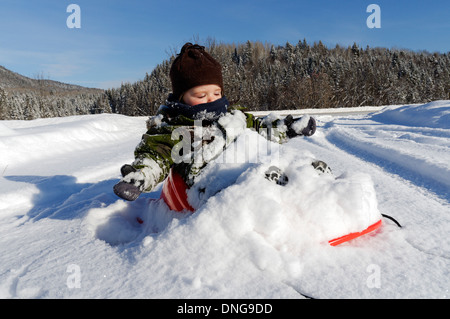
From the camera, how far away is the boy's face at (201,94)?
2213mm

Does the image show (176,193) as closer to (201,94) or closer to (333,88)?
(201,94)

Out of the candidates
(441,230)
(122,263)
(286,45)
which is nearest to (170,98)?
(122,263)

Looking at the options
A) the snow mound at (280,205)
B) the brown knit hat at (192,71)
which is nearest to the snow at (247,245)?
the snow mound at (280,205)

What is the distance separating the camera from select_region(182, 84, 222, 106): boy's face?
87.1 inches

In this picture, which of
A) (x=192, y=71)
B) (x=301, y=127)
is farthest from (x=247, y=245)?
(x=192, y=71)

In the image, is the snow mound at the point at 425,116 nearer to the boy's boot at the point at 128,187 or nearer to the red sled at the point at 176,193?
the red sled at the point at 176,193

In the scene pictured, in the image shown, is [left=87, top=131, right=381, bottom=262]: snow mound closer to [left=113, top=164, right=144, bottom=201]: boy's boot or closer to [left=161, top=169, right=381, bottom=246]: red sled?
[left=161, top=169, right=381, bottom=246]: red sled

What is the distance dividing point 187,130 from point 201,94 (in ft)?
1.18

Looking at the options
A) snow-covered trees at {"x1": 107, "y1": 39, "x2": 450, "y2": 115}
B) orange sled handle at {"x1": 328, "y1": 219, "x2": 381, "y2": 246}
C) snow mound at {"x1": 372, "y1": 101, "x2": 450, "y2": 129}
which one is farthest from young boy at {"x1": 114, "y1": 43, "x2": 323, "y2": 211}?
snow-covered trees at {"x1": 107, "y1": 39, "x2": 450, "y2": 115}

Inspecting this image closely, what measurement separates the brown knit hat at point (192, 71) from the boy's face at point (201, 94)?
0.03 meters

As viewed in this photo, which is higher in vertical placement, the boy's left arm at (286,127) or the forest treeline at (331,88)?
the forest treeline at (331,88)

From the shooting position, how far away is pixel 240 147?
179 cm

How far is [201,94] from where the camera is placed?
7.25 feet
